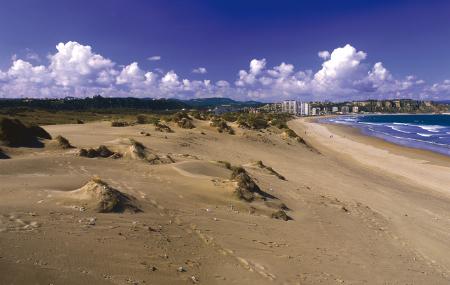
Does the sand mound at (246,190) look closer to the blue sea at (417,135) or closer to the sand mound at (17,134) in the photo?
the sand mound at (17,134)

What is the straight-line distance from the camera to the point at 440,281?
1052 centimetres

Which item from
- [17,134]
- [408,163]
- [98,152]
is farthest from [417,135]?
[17,134]

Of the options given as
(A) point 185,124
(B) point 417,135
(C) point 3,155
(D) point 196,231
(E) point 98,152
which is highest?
(C) point 3,155

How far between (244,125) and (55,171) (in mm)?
36603

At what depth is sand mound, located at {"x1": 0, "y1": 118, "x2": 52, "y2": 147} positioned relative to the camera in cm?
1641

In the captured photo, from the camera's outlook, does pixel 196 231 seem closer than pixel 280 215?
Yes

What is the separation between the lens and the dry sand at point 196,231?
23.5 ft

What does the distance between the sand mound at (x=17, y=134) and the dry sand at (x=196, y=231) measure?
91cm

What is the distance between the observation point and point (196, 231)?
388 inches

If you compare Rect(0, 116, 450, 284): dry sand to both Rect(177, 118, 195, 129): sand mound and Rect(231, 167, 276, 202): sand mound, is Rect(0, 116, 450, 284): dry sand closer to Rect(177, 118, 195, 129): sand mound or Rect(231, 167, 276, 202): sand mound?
Rect(231, 167, 276, 202): sand mound

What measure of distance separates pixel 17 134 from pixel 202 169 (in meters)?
7.95

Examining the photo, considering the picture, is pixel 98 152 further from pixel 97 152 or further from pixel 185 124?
pixel 185 124

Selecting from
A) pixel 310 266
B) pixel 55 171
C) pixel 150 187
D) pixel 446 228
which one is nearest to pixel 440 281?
pixel 310 266

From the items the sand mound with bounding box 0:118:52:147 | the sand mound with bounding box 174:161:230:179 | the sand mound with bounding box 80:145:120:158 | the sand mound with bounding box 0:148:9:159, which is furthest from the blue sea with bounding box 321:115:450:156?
the sand mound with bounding box 0:148:9:159
